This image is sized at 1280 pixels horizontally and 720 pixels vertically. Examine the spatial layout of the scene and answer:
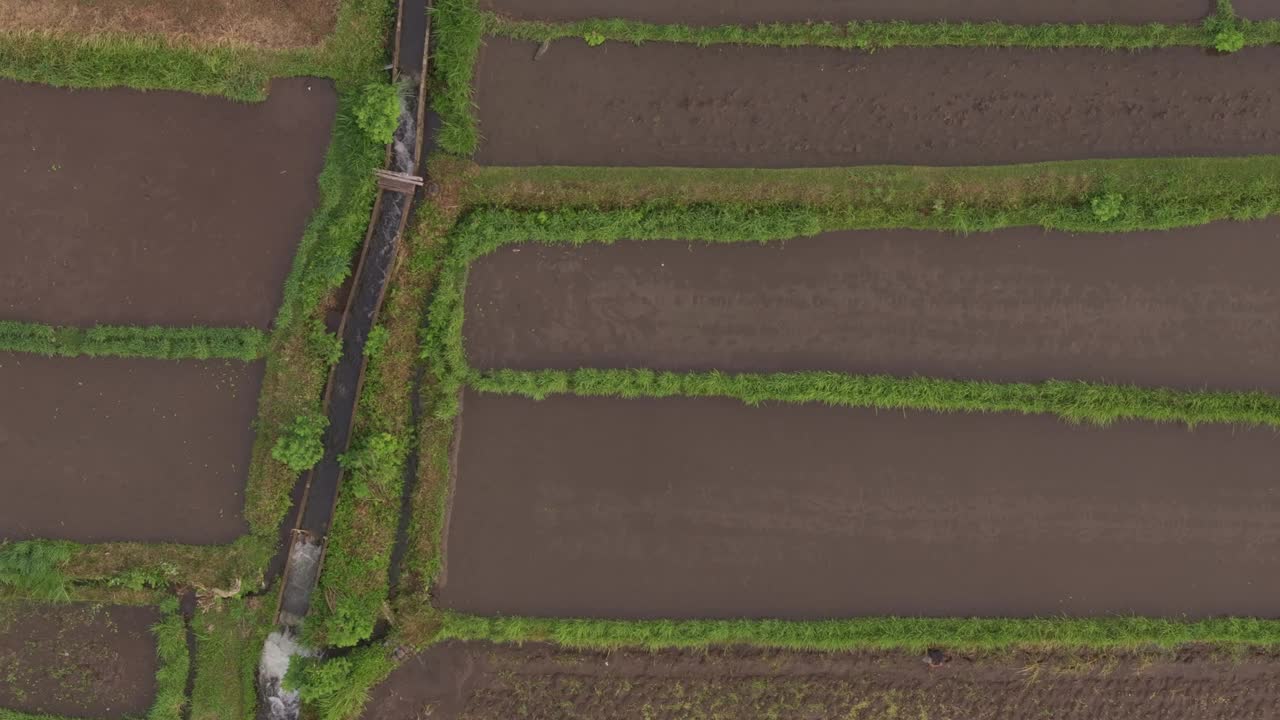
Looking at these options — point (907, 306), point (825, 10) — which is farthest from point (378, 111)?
point (907, 306)

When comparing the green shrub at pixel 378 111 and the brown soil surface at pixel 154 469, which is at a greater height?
the green shrub at pixel 378 111

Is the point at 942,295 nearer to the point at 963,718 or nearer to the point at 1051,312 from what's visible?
the point at 1051,312

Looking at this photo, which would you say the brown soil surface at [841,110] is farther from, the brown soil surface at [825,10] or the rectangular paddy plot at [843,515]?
the rectangular paddy plot at [843,515]

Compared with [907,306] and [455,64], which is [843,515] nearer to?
[907,306]

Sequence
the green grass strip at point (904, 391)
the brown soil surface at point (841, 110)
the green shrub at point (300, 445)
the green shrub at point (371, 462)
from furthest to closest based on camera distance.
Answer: the brown soil surface at point (841, 110) → the green grass strip at point (904, 391) → the green shrub at point (371, 462) → the green shrub at point (300, 445)

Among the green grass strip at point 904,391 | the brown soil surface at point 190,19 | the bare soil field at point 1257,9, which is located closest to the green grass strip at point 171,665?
the green grass strip at point 904,391

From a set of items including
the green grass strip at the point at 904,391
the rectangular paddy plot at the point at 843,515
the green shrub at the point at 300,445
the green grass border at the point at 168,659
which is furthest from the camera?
the rectangular paddy plot at the point at 843,515
